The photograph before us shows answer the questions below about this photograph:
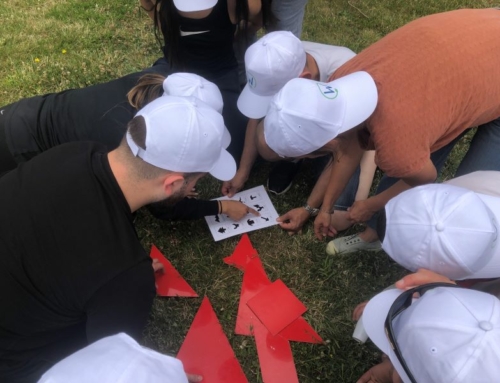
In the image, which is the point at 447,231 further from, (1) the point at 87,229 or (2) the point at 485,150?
(1) the point at 87,229

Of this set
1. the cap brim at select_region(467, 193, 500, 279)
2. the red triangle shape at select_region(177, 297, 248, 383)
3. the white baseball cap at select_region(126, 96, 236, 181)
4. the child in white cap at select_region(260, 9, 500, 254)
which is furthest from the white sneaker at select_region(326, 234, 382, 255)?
the white baseball cap at select_region(126, 96, 236, 181)

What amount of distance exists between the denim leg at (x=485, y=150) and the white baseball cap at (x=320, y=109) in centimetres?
82

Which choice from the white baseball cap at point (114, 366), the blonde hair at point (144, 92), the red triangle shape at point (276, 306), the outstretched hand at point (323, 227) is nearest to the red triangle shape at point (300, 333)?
the red triangle shape at point (276, 306)

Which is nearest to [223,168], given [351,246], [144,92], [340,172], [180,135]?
[180,135]

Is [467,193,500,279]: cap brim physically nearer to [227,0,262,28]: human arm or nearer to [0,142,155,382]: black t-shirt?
[0,142,155,382]: black t-shirt

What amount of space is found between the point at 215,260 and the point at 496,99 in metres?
1.51

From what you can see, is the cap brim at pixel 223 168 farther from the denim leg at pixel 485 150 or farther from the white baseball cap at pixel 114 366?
the denim leg at pixel 485 150

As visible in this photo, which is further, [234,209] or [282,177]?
[282,177]

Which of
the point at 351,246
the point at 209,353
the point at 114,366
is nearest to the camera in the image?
the point at 114,366

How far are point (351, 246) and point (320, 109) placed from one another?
0.97m

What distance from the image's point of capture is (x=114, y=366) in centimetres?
108

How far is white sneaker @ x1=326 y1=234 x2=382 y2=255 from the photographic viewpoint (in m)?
2.34

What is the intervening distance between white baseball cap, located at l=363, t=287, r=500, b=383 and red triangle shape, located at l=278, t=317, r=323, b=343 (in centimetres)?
73

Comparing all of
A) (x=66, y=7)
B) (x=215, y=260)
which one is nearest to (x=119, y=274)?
(x=215, y=260)
